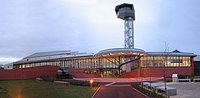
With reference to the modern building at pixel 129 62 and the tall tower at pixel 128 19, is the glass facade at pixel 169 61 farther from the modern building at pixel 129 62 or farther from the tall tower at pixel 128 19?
the tall tower at pixel 128 19

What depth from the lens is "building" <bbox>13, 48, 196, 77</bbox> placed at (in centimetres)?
6519

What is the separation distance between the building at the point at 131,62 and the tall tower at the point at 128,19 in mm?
19986

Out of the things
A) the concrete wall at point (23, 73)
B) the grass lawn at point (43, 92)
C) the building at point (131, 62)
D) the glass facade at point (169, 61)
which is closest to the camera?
the grass lawn at point (43, 92)

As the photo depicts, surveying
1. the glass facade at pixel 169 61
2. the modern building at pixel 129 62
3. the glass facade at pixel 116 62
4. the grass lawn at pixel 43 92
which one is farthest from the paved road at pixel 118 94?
the glass facade at pixel 169 61

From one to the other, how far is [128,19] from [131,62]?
2622cm

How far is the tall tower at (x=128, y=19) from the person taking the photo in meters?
93.4

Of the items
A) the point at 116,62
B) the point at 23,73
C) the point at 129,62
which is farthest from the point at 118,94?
the point at 116,62

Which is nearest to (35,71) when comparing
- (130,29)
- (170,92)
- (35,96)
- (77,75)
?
(77,75)

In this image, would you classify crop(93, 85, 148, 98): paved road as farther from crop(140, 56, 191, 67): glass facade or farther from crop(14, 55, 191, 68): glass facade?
crop(140, 56, 191, 67): glass facade

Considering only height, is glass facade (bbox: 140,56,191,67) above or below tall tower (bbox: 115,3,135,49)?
→ below

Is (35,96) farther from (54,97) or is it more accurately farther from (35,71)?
(35,71)

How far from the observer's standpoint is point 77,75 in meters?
56.9

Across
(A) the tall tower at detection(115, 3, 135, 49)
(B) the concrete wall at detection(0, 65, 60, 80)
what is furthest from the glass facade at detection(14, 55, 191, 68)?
(B) the concrete wall at detection(0, 65, 60, 80)

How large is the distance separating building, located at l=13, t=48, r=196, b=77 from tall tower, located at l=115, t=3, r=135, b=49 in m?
20.0
